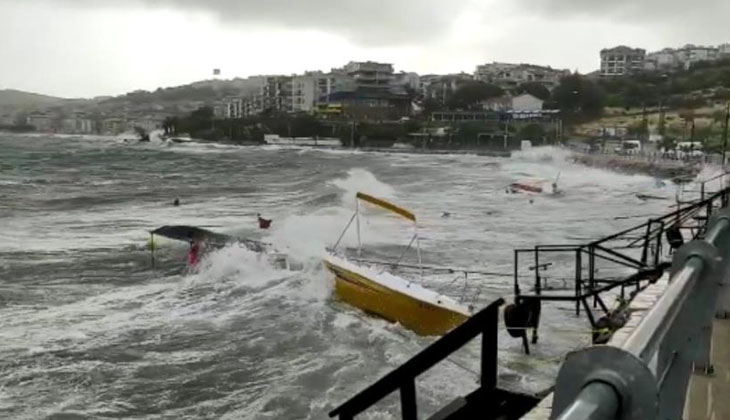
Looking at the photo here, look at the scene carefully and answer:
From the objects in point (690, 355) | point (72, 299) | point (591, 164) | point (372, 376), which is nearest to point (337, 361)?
point (372, 376)

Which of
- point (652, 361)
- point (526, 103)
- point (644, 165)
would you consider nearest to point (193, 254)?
point (652, 361)

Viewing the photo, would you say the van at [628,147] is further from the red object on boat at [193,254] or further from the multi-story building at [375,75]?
the red object on boat at [193,254]

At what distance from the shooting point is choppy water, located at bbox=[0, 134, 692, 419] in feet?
41.7

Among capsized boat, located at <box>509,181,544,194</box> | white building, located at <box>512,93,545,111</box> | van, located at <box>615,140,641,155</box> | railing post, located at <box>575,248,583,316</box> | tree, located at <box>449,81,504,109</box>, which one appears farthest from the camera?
tree, located at <box>449,81,504,109</box>

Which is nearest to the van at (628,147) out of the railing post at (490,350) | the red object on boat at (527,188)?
the red object on boat at (527,188)

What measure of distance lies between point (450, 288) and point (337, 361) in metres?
7.12

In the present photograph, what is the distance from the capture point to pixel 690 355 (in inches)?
101

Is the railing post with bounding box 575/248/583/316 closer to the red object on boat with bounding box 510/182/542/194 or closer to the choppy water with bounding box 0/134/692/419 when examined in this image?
the choppy water with bounding box 0/134/692/419

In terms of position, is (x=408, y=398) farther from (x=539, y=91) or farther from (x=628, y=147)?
(x=539, y=91)

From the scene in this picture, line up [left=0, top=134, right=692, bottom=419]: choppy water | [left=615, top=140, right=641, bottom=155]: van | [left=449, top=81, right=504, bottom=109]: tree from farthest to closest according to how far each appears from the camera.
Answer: [left=449, top=81, right=504, bottom=109]: tree
[left=615, top=140, right=641, bottom=155]: van
[left=0, top=134, right=692, bottom=419]: choppy water

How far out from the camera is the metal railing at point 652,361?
1.34 meters

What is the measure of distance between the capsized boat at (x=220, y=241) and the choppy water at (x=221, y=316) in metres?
0.50

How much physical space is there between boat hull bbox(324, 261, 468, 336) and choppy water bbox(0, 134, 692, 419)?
16.2 inches

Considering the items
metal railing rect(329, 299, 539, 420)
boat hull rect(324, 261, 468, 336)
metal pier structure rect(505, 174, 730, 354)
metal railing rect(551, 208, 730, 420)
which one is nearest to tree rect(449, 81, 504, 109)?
metal pier structure rect(505, 174, 730, 354)
